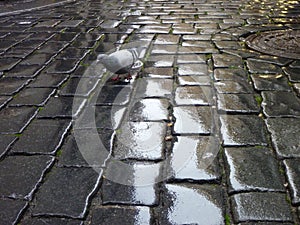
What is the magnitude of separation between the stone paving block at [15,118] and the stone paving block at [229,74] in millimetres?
2127

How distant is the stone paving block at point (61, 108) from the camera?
3591 mm

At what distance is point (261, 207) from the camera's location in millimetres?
2338

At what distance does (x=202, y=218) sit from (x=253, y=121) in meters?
1.36

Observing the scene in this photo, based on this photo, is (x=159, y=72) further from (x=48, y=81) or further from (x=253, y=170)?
(x=253, y=170)

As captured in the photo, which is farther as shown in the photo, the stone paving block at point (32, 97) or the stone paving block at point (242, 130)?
the stone paving block at point (32, 97)

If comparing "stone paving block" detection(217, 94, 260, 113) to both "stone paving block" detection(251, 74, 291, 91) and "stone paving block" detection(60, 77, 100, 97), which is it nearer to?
"stone paving block" detection(251, 74, 291, 91)

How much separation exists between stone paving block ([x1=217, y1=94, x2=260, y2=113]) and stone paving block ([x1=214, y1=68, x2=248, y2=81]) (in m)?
0.48

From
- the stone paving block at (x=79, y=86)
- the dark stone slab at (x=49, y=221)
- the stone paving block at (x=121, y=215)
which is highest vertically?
the dark stone slab at (x=49, y=221)

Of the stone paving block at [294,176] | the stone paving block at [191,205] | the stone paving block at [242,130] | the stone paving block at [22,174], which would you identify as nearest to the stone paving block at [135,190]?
the stone paving block at [191,205]

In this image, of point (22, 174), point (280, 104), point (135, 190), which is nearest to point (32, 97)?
point (22, 174)

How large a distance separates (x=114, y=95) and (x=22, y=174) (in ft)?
4.89

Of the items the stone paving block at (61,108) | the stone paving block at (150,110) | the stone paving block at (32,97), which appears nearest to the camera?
the stone paving block at (150,110)

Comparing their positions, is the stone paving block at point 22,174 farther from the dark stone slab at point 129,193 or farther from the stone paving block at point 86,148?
the dark stone slab at point 129,193

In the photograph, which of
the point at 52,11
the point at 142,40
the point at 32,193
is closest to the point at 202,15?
the point at 142,40
